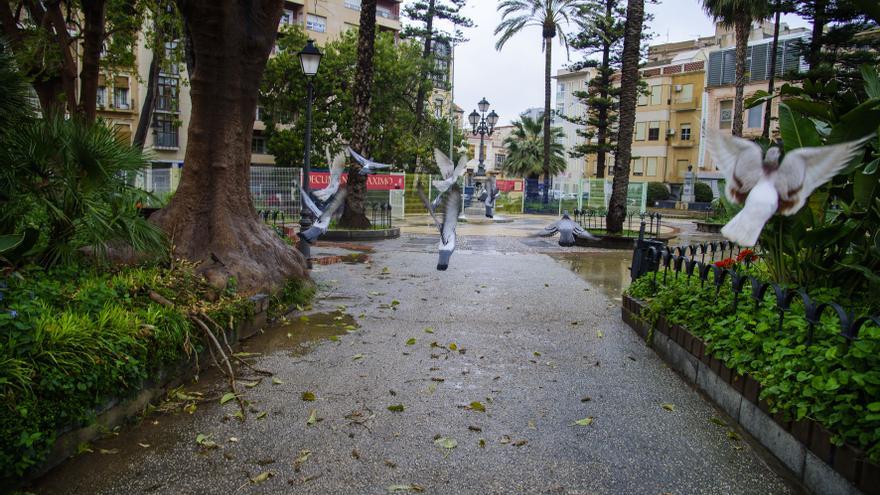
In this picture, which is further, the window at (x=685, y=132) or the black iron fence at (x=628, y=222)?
the window at (x=685, y=132)

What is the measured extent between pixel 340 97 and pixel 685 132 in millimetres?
33710

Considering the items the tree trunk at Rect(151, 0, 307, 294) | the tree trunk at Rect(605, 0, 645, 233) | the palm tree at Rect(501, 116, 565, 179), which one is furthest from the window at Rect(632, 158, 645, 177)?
the tree trunk at Rect(151, 0, 307, 294)

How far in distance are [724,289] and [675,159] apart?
51.9 m

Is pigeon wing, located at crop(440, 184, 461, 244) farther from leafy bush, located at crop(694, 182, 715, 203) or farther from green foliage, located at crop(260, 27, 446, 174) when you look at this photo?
leafy bush, located at crop(694, 182, 715, 203)

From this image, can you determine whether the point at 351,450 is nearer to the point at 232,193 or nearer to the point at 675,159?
the point at 232,193

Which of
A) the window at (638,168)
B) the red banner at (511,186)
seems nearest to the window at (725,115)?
the window at (638,168)

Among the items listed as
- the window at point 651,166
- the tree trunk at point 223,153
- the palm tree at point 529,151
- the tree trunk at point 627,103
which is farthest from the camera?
the palm tree at point 529,151

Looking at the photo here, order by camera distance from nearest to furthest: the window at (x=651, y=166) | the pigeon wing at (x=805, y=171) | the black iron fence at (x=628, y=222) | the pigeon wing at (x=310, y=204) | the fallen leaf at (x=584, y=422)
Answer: the pigeon wing at (x=805, y=171) < the fallen leaf at (x=584, y=422) < the pigeon wing at (x=310, y=204) < the black iron fence at (x=628, y=222) < the window at (x=651, y=166)

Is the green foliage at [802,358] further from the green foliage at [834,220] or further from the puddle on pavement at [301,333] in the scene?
the puddle on pavement at [301,333]

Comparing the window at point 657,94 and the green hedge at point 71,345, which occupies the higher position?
the window at point 657,94

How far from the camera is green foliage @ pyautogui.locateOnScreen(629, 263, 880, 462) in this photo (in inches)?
110

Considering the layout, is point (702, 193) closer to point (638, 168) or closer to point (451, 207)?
point (638, 168)

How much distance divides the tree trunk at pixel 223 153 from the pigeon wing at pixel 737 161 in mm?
4859

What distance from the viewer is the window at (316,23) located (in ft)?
147
